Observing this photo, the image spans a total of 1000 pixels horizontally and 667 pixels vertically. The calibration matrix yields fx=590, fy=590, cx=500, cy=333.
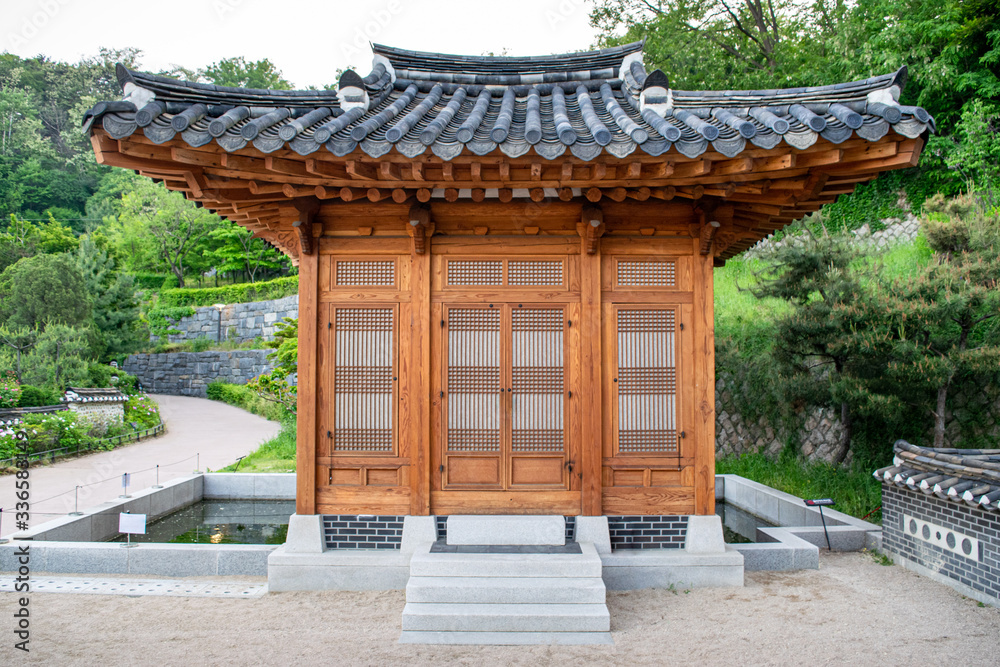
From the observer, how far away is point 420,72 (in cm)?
613

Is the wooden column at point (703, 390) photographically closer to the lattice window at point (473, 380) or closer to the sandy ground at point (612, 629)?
the sandy ground at point (612, 629)

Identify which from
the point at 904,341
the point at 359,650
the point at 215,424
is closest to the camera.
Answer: the point at 359,650

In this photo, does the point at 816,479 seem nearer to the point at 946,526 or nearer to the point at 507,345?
the point at 946,526

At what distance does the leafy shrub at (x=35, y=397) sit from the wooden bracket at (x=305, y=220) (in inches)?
507

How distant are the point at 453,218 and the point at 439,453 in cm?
213

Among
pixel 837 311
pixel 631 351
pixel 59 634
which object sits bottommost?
pixel 59 634

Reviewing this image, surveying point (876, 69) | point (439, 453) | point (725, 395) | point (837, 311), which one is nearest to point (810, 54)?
point (876, 69)

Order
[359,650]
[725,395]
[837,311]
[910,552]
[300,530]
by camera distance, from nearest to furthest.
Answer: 1. [359,650]
2. [300,530]
3. [910,552]
4. [837,311]
5. [725,395]

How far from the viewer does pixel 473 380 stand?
17.7 feet

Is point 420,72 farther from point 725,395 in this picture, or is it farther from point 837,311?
point 725,395

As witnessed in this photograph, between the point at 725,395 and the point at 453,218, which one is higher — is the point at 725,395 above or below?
below

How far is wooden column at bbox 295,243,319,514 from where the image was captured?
5.27m

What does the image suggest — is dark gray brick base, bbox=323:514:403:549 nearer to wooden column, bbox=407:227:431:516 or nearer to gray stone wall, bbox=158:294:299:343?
wooden column, bbox=407:227:431:516

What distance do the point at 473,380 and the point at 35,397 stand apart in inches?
548
